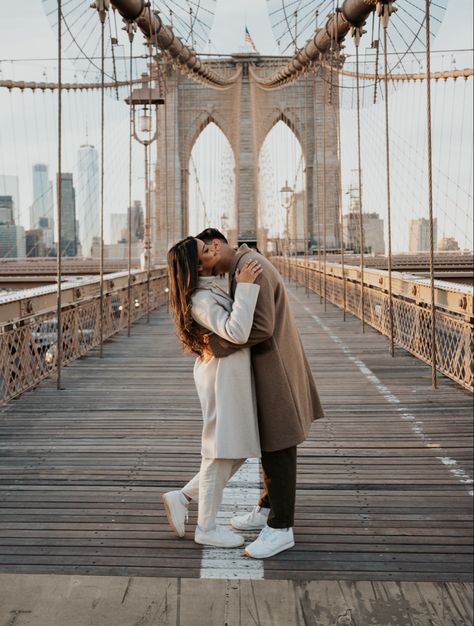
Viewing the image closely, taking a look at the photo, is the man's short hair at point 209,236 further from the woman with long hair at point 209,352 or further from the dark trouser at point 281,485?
the dark trouser at point 281,485

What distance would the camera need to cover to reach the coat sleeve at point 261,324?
256 centimetres

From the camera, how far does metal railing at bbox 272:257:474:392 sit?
17.5 feet

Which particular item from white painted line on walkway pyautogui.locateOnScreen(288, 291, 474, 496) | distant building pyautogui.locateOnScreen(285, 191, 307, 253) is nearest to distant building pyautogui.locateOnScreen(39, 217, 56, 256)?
distant building pyautogui.locateOnScreen(285, 191, 307, 253)

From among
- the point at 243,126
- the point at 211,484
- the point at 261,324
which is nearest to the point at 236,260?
the point at 261,324

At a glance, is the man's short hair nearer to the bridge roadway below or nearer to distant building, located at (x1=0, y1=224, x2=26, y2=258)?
the bridge roadway below

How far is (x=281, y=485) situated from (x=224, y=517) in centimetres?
46

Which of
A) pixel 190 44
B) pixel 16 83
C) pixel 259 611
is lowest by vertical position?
pixel 259 611

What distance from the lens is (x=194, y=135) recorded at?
39062 millimetres

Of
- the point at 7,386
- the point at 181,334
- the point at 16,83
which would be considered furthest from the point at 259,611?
the point at 16,83

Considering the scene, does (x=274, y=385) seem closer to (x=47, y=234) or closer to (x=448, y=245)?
(x=448, y=245)

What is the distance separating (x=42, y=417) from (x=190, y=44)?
9736mm

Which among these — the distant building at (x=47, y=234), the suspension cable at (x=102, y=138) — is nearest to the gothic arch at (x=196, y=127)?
the distant building at (x=47, y=234)

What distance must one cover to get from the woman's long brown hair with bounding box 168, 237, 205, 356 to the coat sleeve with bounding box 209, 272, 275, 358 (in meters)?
0.07

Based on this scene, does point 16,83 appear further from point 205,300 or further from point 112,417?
point 205,300
